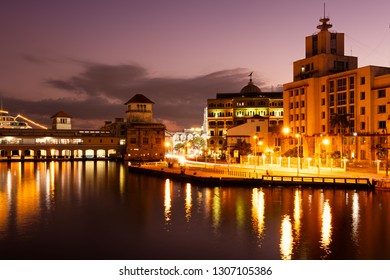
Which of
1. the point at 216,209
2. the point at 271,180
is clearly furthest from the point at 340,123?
the point at 216,209

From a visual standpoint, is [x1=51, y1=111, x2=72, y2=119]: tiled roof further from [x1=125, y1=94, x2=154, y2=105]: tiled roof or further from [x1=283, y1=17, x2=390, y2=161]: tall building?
[x1=283, y1=17, x2=390, y2=161]: tall building

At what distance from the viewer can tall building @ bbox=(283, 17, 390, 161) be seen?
73.9 metres

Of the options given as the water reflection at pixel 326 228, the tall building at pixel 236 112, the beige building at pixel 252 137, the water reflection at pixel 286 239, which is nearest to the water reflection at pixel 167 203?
the water reflection at pixel 286 239

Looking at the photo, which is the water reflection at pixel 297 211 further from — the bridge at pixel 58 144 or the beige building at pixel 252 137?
the bridge at pixel 58 144

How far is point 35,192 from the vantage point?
62.1 meters

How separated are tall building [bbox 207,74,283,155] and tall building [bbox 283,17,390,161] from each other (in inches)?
1368

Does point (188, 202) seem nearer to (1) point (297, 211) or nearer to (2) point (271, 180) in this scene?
(1) point (297, 211)

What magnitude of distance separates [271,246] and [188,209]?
53.2 feet

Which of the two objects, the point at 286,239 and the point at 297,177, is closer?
the point at 286,239

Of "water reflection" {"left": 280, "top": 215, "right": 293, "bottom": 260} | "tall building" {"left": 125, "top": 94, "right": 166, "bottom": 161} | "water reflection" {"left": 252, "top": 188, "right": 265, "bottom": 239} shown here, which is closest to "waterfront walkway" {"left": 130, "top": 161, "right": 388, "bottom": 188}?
"water reflection" {"left": 252, "top": 188, "right": 265, "bottom": 239}

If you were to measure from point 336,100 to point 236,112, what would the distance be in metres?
49.1

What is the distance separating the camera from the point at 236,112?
423 ft
